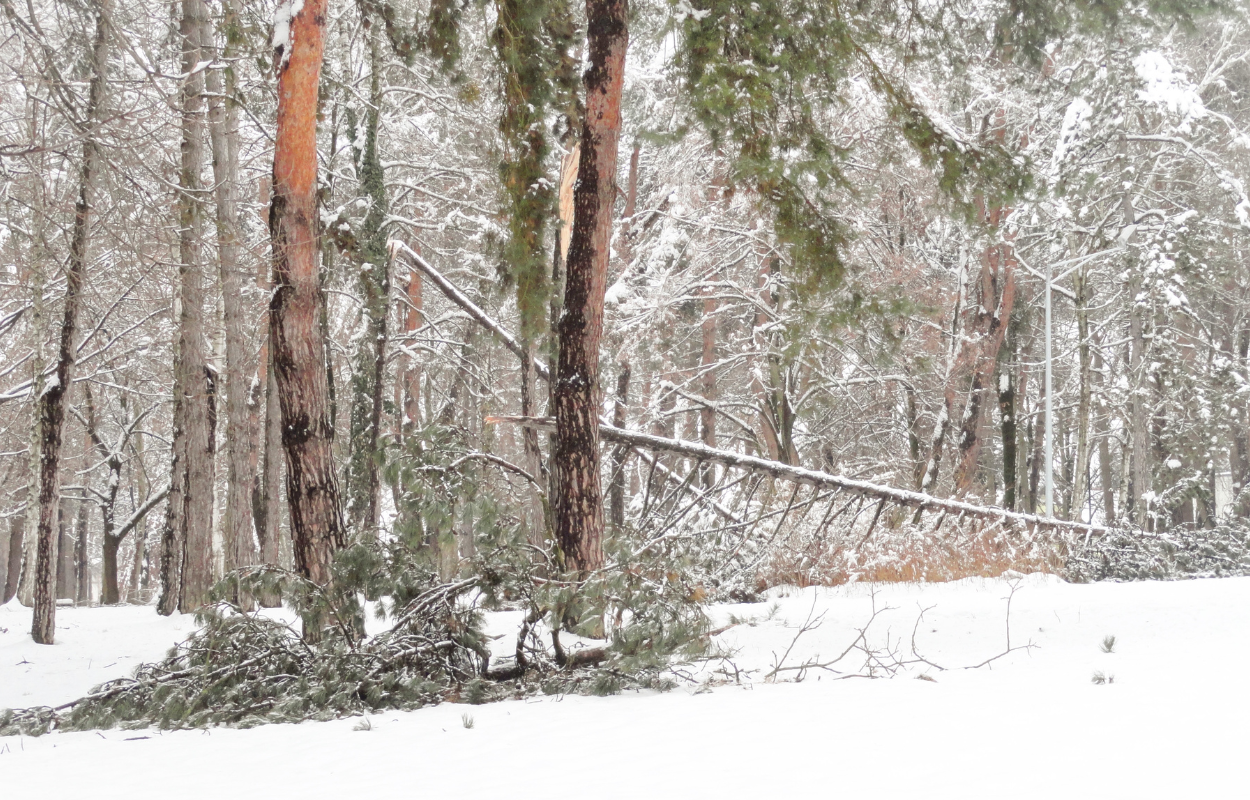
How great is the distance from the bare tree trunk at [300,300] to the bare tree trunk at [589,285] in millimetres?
1852

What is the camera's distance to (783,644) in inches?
284

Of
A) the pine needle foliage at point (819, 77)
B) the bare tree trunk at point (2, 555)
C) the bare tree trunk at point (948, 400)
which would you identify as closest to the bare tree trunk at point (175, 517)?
the bare tree trunk at point (2, 555)

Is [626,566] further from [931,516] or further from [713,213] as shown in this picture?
[713,213]

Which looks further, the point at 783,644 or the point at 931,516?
the point at 931,516

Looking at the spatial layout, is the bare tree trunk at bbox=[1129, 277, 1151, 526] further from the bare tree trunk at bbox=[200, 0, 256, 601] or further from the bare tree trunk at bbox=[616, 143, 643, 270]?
the bare tree trunk at bbox=[200, 0, 256, 601]

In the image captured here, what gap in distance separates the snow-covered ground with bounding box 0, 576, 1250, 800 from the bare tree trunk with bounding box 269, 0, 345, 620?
6.98ft

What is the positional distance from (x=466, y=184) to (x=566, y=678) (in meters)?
11.8

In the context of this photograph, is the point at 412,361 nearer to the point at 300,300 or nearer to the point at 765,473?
the point at 765,473

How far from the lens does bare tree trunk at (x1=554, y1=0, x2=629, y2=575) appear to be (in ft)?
23.1

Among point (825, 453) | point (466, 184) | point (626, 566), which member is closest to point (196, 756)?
point (626, 566)

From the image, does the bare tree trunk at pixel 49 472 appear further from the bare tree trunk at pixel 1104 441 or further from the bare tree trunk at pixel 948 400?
the bare tree trunk at pixel 1104 441

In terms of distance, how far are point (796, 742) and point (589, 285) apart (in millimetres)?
4152

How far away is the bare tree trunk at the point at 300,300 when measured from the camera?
6.71 metres

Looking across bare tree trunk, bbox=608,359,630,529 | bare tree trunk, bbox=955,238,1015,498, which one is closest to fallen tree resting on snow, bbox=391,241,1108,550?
bare tree trunk, bbox=608,359,630,529
